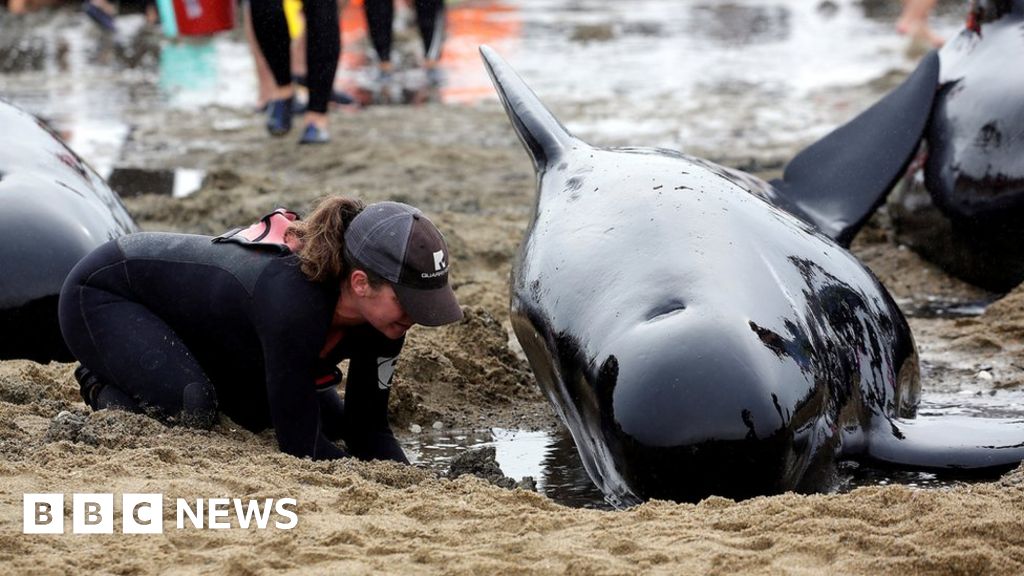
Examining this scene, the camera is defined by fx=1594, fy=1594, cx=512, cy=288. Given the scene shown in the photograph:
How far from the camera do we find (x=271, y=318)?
559cm

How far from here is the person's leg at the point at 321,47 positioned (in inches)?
499

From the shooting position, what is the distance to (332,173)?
39.8 feet

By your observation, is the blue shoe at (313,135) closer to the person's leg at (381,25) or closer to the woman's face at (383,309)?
the person's leg at (381,25)

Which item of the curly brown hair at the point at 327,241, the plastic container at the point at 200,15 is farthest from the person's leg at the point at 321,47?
the curly brown hair at the point at 327,241

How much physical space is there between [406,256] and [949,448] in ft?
6.57

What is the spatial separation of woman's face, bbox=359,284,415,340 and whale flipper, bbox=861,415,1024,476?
1.69 meters

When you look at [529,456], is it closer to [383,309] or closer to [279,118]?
[383,309]

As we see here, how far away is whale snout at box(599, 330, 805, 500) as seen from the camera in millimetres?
4902

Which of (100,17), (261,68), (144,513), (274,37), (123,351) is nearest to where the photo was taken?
(144,513)

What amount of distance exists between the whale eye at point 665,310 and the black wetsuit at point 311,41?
7.90 m

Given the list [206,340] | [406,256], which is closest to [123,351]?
[206,340]

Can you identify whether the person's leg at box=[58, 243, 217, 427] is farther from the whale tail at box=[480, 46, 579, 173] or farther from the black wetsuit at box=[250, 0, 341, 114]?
the black wetsuit at box=[250, 0, 341, 114]

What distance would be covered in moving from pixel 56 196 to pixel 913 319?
439 centimetres

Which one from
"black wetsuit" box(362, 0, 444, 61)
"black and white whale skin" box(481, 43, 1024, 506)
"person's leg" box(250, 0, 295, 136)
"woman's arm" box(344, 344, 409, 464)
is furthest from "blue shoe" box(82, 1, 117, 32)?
"woman's arm" box(344, 344, 409, 464)
